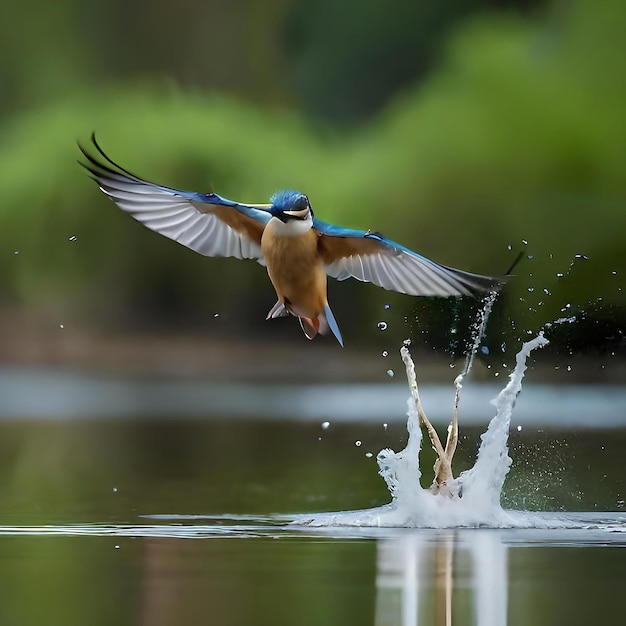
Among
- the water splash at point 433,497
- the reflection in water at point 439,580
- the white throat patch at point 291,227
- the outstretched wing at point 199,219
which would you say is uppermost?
the outstretched wing at point 199,219

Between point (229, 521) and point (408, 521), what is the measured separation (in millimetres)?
304

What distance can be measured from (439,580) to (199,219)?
0.91m

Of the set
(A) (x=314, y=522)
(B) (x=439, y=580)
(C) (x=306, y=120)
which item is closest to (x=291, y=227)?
(A) (x=314, y=522)

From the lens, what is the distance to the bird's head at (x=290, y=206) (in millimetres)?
2227

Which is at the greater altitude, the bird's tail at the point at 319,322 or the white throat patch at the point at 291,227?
the white throat patch at the point at 291,227

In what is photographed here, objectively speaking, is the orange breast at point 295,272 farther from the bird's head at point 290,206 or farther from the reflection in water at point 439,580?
the reflection in water at point 439,580

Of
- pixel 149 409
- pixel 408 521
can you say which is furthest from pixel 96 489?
pixel 149 409

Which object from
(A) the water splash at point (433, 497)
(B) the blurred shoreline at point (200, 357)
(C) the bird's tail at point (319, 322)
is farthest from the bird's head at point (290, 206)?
(B) the blurred shoreline at point (200, 357)

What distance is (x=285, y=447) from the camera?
375 cm

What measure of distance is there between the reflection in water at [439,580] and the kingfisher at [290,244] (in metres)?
0.39

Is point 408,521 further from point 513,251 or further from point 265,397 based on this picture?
point 513,251

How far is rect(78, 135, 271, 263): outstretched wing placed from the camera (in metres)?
2.29

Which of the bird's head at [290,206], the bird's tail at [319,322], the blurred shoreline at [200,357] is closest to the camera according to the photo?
the bird's head at [290,206]

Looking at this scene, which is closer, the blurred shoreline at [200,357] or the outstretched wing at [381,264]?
the outstretched wing at [381,264]
